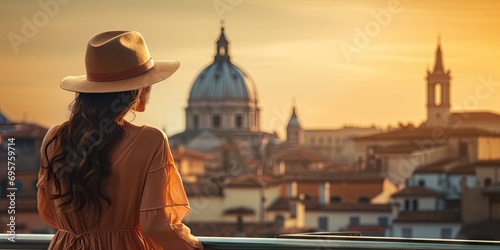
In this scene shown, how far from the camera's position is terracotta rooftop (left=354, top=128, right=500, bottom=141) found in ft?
111

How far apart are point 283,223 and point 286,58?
10.8 meters

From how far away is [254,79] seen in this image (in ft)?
148

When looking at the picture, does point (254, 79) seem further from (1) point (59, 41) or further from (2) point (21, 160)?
(2) point (21, 160)

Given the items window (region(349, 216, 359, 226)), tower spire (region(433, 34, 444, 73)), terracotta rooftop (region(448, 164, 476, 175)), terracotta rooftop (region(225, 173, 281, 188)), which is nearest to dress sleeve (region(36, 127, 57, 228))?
terracotta rooftop (region(225, 173, 281, 188))

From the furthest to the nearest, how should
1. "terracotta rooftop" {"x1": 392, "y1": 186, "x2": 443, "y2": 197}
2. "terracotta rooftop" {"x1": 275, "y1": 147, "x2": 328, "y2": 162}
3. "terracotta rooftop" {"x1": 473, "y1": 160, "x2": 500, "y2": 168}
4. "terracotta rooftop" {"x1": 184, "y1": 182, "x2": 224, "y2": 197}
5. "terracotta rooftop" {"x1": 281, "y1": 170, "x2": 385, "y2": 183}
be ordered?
1. "terracotta rooftop" {"x1": 275, "y1": 147, "x2": 328, "y2": 162}
2. "terracotta rooftop" {"x1": 281, "y1": 170, "x2": 385, "y2": 183}
3. "terracotta rooftop" {"x1": 473, "y1": 160, "x2": 500, "y2": 168}
4. "terracotta rooftop" {"x1": 184, "y1": 182, "x2": 224, "y2": 197}
5. "terracotta rooftop" {"x1": 392, "y1": 186, "x2": 443, "y2": 197}

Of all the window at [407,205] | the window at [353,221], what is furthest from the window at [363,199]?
the window at [407,205]

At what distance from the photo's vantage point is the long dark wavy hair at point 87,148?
1025 millimetres

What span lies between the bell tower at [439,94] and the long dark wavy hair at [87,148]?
36578 millimetres

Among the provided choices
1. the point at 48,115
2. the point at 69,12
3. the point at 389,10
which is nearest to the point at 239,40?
the point at 389,10

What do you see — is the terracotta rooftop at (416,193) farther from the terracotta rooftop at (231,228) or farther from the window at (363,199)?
the terracotta rooftop at (231,228)

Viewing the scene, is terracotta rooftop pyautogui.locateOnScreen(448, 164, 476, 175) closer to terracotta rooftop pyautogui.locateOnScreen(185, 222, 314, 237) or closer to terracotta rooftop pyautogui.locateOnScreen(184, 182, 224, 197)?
terracotta rooftop pyautogui.locateOnScreen(185, 222, 314, 237)

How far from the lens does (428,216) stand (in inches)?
1051

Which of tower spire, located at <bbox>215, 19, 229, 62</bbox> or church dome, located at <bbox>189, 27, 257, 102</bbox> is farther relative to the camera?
church dome, located at <bbox>189, 27, 257, 102</bbox>

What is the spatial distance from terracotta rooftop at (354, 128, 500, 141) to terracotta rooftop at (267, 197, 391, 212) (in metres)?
5.50
